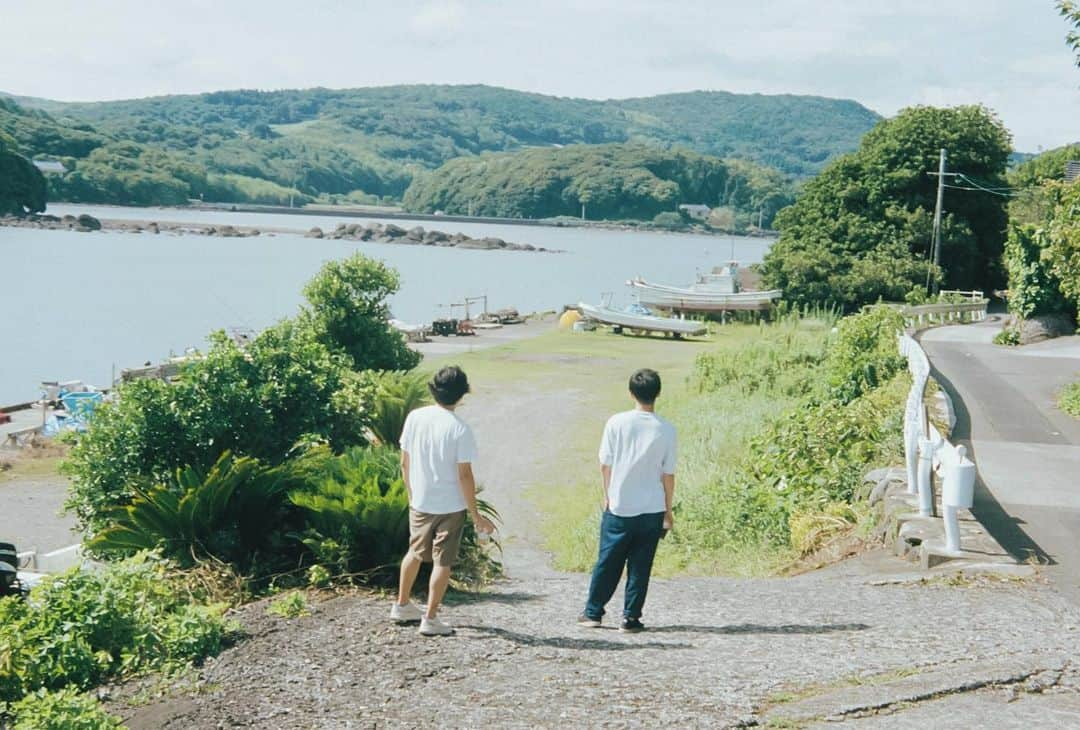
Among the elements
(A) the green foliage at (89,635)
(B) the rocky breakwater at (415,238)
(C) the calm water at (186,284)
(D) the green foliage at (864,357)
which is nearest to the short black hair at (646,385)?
(A) the green foliage at (89,635)

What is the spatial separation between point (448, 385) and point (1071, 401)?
48.5 feet

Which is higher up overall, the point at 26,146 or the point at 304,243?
the point at 26,146

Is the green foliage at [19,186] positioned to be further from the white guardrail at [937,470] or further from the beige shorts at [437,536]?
the beige shorts at [437,536]

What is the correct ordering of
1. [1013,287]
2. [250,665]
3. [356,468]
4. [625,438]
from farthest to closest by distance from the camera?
1. [1013,287]
2. [356,468]
3. [625,438]
4. [250,665]

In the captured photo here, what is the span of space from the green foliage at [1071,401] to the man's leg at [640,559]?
13.0 metres

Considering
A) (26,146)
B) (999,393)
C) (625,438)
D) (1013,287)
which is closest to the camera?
(625,438)

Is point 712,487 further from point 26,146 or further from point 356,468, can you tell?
point 26,146

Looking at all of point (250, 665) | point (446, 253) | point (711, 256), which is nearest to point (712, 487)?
point (250, 665)

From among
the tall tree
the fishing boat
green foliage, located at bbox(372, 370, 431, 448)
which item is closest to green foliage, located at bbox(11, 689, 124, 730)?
green foliage, located at bbox(372, 370, 431, 448)

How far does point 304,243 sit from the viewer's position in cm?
16462

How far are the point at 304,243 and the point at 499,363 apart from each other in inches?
5235

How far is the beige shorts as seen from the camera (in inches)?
276

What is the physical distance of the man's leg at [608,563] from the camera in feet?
24.0

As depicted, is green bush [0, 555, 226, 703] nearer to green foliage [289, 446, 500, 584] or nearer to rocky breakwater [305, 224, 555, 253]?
green foliage [289, 446, 500, 584]
